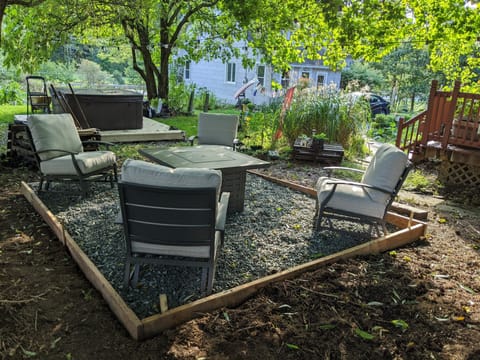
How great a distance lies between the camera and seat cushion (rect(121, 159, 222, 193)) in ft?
8.04

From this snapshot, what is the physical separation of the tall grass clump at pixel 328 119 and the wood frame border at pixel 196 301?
429cm

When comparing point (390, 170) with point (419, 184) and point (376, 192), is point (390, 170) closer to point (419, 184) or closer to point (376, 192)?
point (376, 192)

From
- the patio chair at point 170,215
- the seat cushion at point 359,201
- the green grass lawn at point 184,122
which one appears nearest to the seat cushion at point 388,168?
the seat cushion at point 359,201

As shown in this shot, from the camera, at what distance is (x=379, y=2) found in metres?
6.02

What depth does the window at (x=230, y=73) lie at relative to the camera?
20.4 meters

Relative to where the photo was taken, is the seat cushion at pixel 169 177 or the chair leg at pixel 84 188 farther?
the chair leg at pixel 84 188

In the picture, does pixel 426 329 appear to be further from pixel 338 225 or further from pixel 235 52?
pixel 235 52

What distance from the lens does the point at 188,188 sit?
2.40 metres

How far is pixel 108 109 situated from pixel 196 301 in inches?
289

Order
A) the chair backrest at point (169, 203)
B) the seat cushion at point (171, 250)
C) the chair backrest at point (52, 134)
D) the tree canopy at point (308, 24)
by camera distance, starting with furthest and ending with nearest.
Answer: the tree canopy at point (308, 24), the chair backrest at point (52, 134), the seat cushion at point (171, 250), the chair backrest at point (169, 203)

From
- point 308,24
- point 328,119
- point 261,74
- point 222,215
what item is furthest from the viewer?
point 261,74

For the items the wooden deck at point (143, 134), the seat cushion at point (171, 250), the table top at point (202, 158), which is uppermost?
the table top at point (202, 158)

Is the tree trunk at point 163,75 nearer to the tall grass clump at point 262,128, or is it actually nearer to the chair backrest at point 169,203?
the tall grass clump at point 262,128

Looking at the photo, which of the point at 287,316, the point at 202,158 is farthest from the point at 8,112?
the point at 287,316
